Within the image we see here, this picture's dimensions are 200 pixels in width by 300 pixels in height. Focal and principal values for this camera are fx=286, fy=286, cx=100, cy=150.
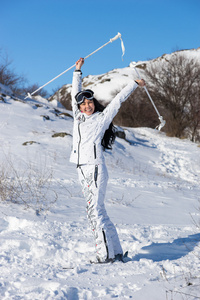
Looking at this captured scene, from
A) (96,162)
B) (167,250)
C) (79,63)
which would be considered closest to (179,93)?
(79,63)

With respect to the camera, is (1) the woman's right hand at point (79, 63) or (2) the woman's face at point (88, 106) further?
(1) the woman's right hand at point (79, 63)

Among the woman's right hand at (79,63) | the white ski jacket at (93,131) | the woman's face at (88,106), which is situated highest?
the woman's right hand at (79,63)

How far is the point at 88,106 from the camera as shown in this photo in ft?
9.86

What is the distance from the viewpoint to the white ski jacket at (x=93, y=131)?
114 inches

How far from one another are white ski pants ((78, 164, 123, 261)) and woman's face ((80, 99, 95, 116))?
1.89 ft

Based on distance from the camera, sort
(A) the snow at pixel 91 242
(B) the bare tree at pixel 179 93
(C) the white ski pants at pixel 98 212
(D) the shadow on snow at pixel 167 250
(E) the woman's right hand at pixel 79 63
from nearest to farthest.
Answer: (A) the snow at pixel 91 242, (C) the white ski pants at pixel 98 212, (D) the shadow on snow at pixel 167 250, (E) the woman's right hand at pixel 79 63, (B) the bare tree at pixel 179 93

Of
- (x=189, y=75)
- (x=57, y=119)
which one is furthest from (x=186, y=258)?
(x=189, y=75)

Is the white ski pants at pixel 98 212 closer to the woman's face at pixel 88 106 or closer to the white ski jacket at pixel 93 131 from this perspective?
the white ski jacket at pixel 93 131

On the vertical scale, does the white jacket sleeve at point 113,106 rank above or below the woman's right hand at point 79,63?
below

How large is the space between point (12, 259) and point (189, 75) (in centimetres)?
2418

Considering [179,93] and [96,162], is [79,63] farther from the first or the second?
[179,93]

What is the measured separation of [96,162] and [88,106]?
23.7 inches

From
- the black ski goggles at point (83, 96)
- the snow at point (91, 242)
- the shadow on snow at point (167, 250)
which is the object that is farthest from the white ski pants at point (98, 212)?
the black ski goggles at point (83, 96)

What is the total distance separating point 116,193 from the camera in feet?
19.0
